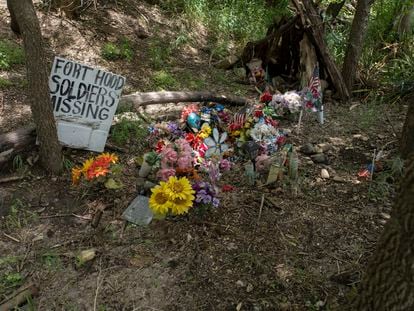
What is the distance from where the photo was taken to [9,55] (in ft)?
16.5

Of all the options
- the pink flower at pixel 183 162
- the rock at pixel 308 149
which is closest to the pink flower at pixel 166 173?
the pink flower at pixel 183 162

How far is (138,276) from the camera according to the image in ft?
8.42

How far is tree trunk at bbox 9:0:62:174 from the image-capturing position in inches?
111

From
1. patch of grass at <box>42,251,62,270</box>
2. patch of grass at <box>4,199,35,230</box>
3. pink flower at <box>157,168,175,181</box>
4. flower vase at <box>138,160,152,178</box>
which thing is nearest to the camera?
patch of grass at <box>42,251,62,270</box>

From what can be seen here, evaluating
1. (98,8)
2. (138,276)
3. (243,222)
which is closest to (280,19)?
(98,8)

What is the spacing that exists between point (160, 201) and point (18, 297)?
1.05 metres

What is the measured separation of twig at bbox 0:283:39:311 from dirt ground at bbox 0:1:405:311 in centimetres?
5

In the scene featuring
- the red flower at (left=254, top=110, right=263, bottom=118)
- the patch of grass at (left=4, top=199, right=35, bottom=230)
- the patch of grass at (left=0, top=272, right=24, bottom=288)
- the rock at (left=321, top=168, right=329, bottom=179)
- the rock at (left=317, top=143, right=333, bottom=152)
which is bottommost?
the patch of grass at (left=0, top=272, right=24, bottom=288)

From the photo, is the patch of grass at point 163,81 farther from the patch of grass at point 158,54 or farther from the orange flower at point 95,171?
the orange flower at point 95,171

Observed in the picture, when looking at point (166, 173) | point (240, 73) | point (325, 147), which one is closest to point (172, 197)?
point (166, 173)

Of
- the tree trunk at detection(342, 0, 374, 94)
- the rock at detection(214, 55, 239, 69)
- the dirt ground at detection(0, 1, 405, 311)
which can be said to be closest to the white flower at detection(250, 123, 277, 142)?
the dirt ground at detection(0, 1, 405, 311)

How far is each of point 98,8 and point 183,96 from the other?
3010 mm

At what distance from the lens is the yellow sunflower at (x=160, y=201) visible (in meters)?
2.77

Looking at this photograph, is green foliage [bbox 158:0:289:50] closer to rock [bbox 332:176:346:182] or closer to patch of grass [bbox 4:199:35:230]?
rock [bbox 332:176:346:182]
